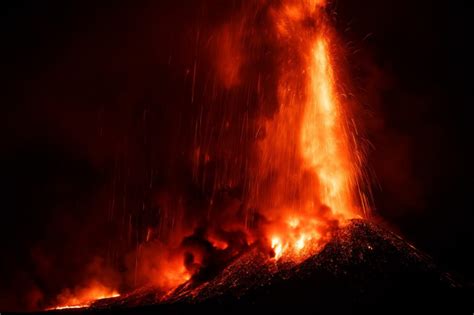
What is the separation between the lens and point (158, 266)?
27.9m

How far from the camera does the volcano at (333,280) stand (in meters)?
15.2

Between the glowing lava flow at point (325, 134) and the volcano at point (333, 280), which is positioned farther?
the glowing lava flow at point (325, 134)

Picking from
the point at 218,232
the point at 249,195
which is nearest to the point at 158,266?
the point at 218,232

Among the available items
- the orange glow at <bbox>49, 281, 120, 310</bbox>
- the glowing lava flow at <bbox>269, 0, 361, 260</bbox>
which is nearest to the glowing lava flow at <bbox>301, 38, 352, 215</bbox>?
the glowing lava flow at <bbox>269, 0, 361, 260</bbox>

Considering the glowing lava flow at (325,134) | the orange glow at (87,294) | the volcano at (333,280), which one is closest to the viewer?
the volcano at (333,280)

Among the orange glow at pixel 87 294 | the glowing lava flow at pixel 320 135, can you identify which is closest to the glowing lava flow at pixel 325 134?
the glowing lava flow at pixel 320 135

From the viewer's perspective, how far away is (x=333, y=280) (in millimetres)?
16359

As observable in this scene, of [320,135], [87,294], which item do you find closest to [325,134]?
[320,135]

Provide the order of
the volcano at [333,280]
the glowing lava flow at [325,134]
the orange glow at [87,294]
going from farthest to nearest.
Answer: the orange glow at [87,294], the glowing lava flow at [325,134], the volcano at [333,280]

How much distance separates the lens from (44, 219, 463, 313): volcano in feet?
49.9

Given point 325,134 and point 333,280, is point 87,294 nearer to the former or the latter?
point 325,134

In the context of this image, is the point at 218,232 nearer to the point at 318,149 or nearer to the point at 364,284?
the point at 318,149

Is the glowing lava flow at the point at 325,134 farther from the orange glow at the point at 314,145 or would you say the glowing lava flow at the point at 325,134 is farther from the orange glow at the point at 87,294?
the orange glow at the point at 87,294

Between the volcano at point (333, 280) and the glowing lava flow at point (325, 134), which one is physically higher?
the glowing lava flow at point (325, 134)
